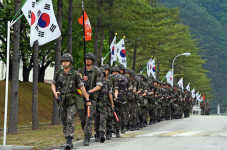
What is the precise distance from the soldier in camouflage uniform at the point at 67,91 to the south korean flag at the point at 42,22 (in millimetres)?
4304

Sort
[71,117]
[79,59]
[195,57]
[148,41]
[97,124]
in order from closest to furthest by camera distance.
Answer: [71,117]
[97,124]
[79,59]
[148,41]
[195,57]

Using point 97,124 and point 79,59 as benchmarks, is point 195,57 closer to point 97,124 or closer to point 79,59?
point 79,59

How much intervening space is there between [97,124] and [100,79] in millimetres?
1417

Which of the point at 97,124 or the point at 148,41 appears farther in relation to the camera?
the point at 148,41

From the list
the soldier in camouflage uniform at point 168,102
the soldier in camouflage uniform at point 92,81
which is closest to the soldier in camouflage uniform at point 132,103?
the soldier in camouflage uniform at point 92,81

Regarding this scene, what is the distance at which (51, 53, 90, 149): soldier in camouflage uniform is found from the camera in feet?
37.3

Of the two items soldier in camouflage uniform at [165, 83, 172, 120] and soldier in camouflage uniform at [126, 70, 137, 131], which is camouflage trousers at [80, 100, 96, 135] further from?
soldier in camouflage uniform at [165, 83, 172, 120]

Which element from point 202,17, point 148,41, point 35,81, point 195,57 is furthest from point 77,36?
point 202,17

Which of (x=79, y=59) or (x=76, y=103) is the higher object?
(x=79, y=59)

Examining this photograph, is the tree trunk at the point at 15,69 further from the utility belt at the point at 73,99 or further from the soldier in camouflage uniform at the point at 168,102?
the soldier in camouflage uniform at the point at 168,102

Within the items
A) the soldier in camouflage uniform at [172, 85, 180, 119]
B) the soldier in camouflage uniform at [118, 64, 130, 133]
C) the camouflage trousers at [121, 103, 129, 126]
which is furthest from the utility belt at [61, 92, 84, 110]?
the soldier in camouflage uniform at [172, 85, 180, 119]

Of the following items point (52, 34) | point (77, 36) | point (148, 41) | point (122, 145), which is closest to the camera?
point (122, 145)

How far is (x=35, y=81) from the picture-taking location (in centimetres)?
2314

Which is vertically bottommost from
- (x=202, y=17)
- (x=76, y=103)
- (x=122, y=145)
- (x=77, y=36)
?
(x=122, y=145)
